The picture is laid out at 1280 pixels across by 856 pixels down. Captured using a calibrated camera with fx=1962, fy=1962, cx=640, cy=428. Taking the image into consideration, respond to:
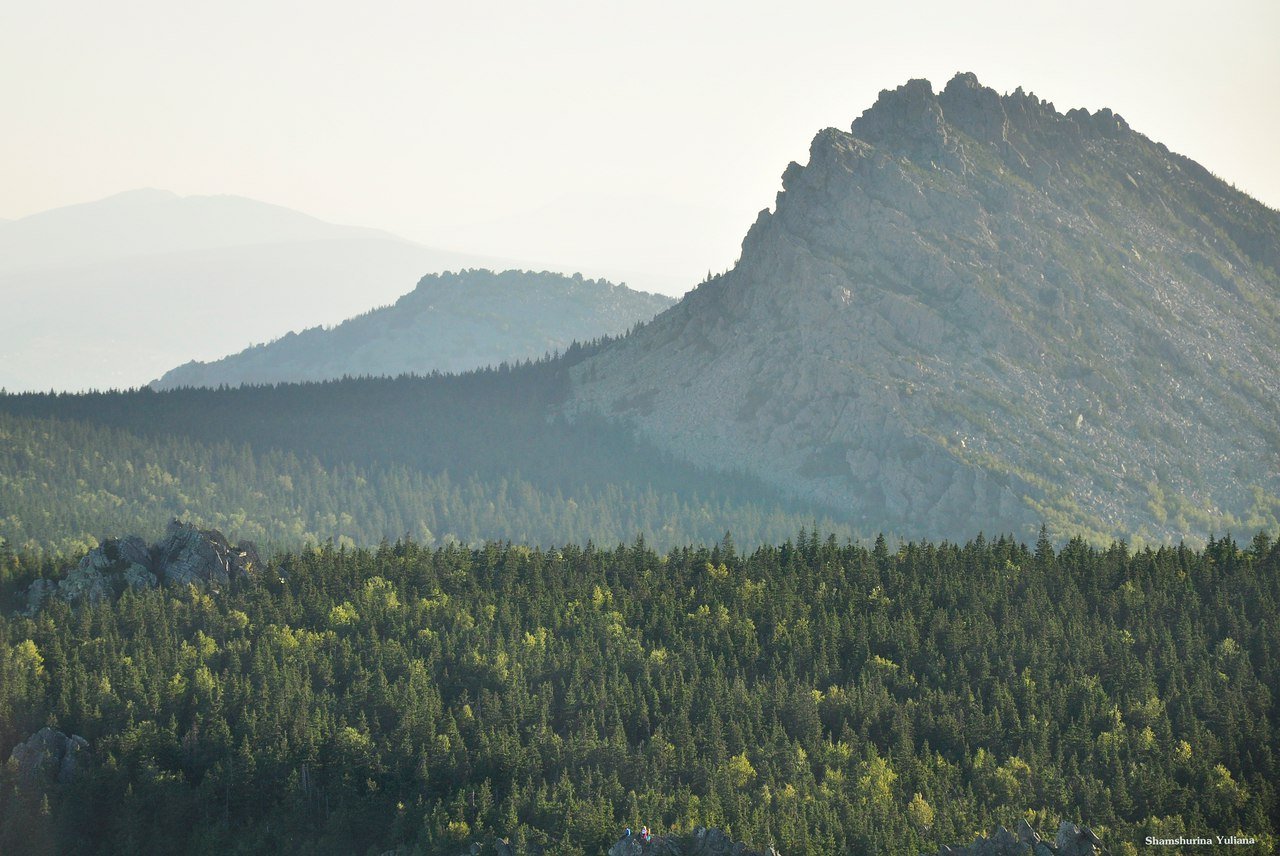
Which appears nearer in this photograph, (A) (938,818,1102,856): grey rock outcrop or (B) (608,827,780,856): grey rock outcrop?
A: (A) (938,818,1102,856): grey rock outcrop

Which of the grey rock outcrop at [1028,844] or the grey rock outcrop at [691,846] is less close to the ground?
the grey rock outcrop at [1028,844]

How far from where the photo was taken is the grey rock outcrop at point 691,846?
175 meters

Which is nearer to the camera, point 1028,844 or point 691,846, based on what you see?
point 1028,844

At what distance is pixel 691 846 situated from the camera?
17688cm

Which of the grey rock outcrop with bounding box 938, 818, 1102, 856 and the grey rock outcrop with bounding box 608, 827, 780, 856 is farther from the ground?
the grey rock outcrop with bounding box 938, 818, 1102, 856

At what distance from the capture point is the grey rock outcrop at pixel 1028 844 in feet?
564

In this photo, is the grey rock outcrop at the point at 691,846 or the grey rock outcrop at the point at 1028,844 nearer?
the grey rock outcrop at the point at 1028,844

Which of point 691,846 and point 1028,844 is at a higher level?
point 1028,844

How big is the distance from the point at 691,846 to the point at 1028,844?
98.0 ft

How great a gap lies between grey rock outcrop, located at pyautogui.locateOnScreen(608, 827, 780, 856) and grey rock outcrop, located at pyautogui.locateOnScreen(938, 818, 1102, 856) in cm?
1755

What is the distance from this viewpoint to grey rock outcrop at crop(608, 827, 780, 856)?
573ft

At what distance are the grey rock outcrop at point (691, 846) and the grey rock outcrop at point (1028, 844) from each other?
17548mm

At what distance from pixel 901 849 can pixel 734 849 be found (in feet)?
54.2

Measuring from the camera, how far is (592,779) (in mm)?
198625
